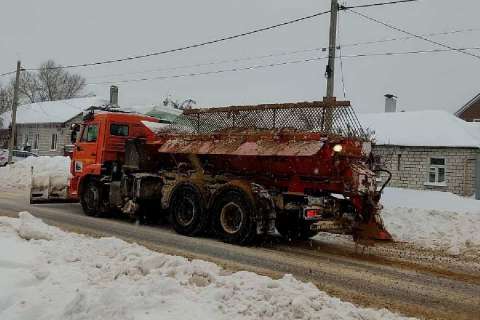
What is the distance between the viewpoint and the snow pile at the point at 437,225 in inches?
421

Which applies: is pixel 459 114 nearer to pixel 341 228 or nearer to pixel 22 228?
pixel 341 228

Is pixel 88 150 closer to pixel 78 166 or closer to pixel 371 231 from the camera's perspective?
pixel 78 166

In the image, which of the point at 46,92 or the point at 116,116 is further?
the point at 46,92

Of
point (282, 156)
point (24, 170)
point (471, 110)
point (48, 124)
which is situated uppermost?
point (471, 110)

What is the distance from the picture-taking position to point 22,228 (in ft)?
26.2

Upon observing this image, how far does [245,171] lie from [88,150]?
494 centimetres

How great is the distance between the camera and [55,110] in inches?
1818

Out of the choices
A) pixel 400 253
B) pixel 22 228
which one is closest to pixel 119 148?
pixel 22 228

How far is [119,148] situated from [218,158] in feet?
11.4

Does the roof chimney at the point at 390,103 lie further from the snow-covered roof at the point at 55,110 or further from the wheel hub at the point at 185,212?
the wheel hub at the point at 185,212

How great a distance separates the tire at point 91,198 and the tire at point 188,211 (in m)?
2.85

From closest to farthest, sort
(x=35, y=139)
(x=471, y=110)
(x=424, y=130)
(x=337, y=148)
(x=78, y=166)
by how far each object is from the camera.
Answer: (x=337, y=148) → (x=78, y=166) → (x=424, y=130) → (x=35, y=139) → (x=471, y=110)

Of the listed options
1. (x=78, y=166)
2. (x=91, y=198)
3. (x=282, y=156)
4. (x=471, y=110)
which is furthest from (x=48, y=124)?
(x=282, y=156)

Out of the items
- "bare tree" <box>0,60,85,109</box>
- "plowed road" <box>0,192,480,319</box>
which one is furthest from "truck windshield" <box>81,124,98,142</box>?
"bare tree" <box>0,60,85,109</box>
